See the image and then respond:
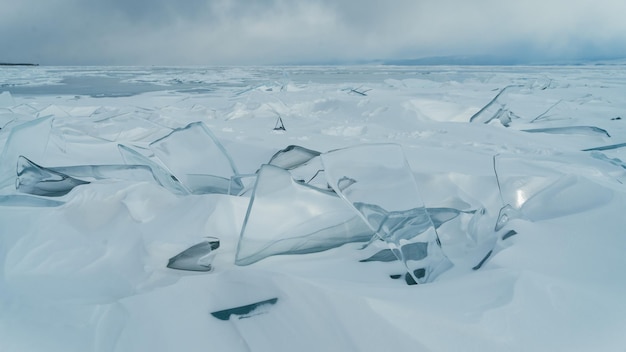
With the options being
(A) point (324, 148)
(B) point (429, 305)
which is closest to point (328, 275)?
(B) point (429, 305)

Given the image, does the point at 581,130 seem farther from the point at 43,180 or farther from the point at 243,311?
Answer: the point at 43,180

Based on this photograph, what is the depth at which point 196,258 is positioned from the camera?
96 centimetres

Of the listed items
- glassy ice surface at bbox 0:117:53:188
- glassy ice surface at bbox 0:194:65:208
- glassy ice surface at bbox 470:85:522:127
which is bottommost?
glassy ice surface at bbox 470:85:522:127

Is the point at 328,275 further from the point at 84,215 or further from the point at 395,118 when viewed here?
the point at 395,118

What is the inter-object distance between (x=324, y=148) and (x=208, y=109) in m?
2.47

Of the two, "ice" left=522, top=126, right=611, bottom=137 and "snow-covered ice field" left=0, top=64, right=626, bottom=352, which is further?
"ice" left=522, top=126, right=611, bottom=137

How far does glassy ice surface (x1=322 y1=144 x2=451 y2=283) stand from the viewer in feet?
3.12

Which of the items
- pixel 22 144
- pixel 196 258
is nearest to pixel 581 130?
pixel 196 258

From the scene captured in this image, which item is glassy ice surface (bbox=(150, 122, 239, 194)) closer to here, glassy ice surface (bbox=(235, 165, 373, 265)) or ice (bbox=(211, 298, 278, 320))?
glassy ice surface (bbox=(235, 165, 373, 265))

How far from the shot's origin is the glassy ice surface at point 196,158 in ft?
4.92

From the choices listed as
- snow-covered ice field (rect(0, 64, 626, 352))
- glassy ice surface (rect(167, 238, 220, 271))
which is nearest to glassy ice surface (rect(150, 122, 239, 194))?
snow-covered ice field (rect(0, 64, 626, 352))

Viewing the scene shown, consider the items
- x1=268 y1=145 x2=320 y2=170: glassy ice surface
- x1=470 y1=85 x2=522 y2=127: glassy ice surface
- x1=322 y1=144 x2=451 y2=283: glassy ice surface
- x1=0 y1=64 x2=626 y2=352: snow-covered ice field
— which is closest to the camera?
x1=0 y1=64 x2=626 y2=352: snow-covered ice field

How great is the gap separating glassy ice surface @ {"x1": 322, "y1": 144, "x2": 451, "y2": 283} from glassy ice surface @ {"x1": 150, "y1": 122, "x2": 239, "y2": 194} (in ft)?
1.76

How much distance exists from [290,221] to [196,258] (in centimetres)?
27
